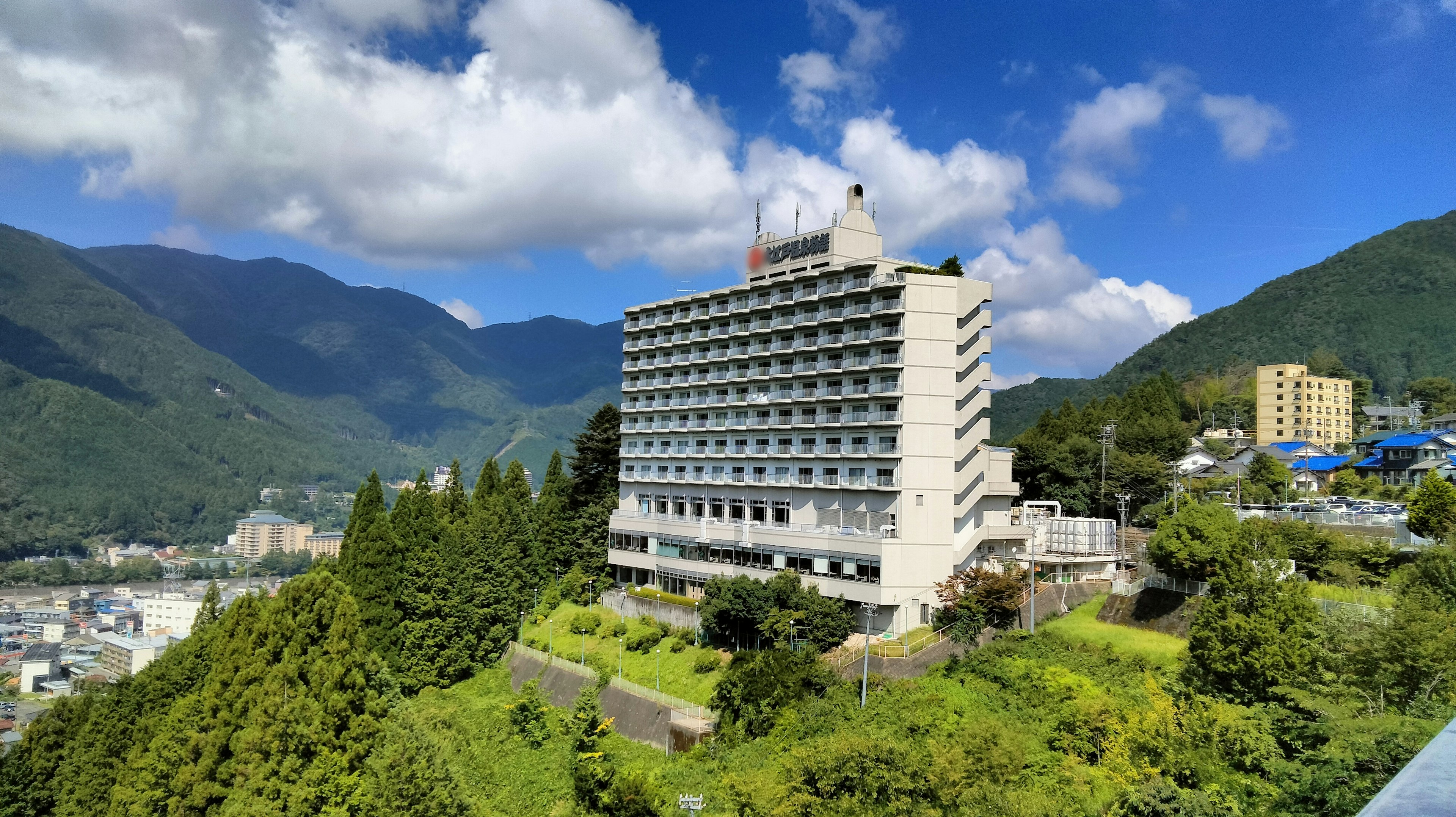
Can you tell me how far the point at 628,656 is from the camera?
55094mm

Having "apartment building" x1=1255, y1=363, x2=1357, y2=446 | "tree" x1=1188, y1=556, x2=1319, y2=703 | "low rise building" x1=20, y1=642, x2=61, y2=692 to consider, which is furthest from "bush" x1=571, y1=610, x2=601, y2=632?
"low rise building" x1=20, y1=642, x2=61, y2=692

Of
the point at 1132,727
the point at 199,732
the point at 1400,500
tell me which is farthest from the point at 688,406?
the point at 1400,500

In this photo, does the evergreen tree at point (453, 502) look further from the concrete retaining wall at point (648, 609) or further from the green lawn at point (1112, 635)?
the green lawn at point (1112, 635)

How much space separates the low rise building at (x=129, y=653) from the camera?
126875mm

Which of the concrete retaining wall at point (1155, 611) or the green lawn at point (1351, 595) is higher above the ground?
the green lawn at point (1351, 595)

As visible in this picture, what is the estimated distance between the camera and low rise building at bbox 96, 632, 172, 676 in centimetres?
12688

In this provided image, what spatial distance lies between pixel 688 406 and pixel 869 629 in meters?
24.3

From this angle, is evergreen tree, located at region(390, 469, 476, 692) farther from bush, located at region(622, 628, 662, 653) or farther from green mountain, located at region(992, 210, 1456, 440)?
green mountain, located at region(992, 210, 1456, 440)

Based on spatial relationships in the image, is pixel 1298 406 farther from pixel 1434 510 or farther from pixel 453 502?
pixel 453 502

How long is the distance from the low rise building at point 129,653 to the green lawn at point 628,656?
87.7 metres

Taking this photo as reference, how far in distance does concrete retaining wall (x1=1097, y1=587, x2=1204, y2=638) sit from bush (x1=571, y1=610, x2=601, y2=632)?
31.3 metres

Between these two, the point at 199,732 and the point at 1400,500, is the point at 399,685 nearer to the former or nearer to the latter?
the point at 199,732

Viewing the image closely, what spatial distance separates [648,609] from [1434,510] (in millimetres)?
44623

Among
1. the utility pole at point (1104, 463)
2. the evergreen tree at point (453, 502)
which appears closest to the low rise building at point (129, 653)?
the evergreen tree at point (453, 502)
